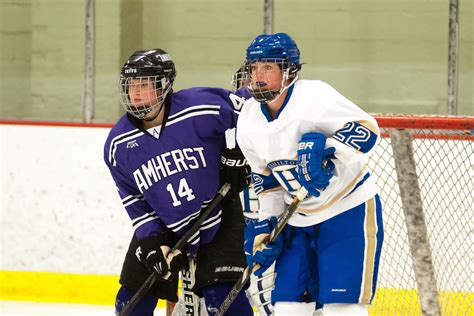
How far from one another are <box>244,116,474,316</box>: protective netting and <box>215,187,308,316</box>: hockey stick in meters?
0.88

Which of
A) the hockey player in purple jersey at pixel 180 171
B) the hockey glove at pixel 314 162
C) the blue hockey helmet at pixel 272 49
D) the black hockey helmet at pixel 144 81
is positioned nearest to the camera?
the hockey glove at pixel 314 162

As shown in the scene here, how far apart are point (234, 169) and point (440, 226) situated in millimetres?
1110

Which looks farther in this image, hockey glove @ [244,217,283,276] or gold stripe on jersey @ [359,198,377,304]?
hockey glove @ [244,217,283,276]

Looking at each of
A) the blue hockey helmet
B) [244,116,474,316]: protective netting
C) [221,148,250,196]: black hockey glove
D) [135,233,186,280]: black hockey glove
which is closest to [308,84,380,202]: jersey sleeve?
the blue hockey helmet

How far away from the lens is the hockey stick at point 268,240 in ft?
8.98

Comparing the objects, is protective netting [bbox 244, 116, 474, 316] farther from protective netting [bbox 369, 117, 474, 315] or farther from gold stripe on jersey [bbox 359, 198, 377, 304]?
gold stripe on jersey [bbox 359, 198, 377, 304]

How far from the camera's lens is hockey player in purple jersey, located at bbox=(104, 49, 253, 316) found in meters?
3.14

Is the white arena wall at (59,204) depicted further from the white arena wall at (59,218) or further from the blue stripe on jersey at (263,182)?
the blue stripe on jersey at (263,182)

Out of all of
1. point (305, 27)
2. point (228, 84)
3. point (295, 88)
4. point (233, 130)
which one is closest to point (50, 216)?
point (228, 84)

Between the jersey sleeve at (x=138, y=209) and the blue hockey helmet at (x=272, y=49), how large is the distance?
671mm

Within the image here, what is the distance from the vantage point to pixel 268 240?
2.86 m

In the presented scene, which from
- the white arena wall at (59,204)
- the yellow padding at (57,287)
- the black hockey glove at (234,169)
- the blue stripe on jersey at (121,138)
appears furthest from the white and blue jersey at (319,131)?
the yellow padding at (57,287)

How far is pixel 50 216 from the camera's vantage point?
15.9 feet

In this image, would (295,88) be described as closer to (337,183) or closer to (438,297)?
(337,183)
